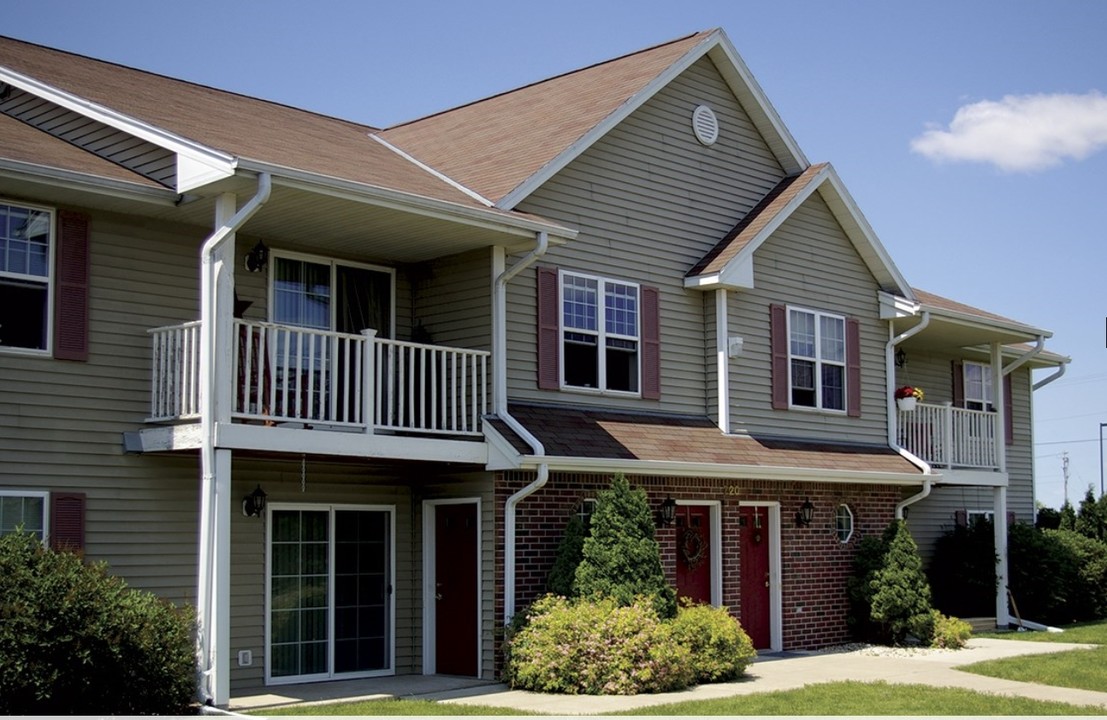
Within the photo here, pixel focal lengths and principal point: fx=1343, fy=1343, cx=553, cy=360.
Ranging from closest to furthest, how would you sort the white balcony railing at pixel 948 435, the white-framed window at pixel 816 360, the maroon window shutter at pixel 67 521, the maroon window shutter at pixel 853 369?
1. the maroon window shutter at pixel 67 521
2. the white-framed window at pixel 816 360
3. the maroon window shutter at pixel 853 369
4. the white balcony railing at pixel 948 435

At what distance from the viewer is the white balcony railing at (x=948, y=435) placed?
933 inches

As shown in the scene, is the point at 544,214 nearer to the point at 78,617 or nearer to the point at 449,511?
the point at 449,511

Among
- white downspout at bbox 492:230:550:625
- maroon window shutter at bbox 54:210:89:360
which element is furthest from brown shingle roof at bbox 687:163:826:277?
maroon window shutter at bbox 54:210:89:360

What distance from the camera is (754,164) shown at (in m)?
21.8

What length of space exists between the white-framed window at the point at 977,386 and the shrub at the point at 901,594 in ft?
24.0

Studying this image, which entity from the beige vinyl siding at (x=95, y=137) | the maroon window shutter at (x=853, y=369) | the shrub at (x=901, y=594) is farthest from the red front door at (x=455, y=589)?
the maroon window shutter at (x=853, y=369)

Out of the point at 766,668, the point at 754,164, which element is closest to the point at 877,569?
the point at 766,668

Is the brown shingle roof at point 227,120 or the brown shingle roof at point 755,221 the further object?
the brown shingle roof at point 755,221

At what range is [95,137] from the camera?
1566cm

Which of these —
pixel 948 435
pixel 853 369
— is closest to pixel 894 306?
pixel 853 369

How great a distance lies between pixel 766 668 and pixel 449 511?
475 cm

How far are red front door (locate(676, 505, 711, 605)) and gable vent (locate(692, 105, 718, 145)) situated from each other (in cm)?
572

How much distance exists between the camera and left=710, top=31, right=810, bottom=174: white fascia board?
825 inches

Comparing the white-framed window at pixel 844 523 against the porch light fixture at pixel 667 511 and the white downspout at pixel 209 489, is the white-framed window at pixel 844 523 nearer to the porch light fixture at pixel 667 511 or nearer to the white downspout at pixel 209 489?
the porch light fixture at pixel 667 511
